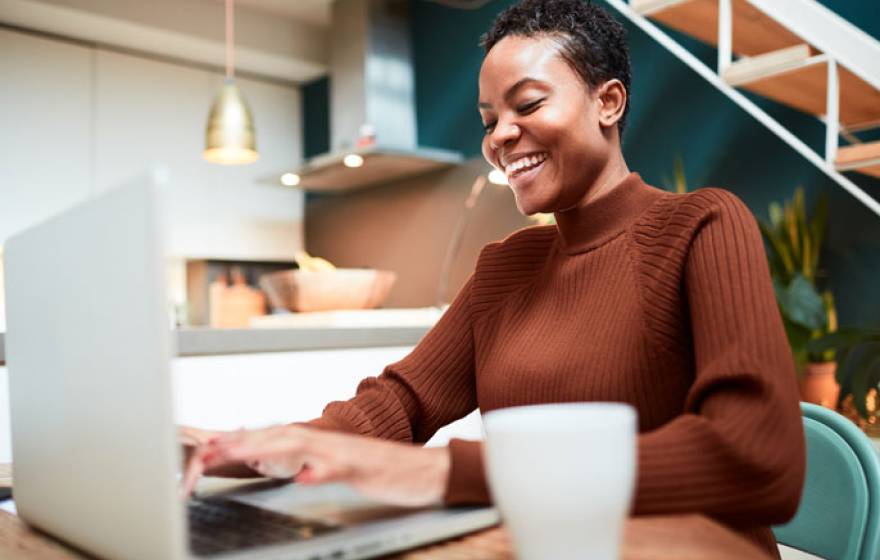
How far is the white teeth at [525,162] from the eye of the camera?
1030 mm

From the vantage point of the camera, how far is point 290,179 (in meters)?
4.20

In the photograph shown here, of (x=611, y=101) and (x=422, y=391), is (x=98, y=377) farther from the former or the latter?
(x=611, y=101)

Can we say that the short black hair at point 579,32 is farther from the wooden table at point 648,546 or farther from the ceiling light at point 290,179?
the ceiling light at point 290,179

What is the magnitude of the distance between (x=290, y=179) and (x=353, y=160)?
2.02 feet

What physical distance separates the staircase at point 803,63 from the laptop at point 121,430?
194 centimetres

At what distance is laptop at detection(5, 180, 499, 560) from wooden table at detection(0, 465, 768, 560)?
1cm

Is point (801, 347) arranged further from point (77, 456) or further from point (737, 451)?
point (77, 456)

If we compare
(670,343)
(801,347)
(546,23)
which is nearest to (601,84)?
(546,23)

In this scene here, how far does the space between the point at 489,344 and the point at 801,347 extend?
141cm

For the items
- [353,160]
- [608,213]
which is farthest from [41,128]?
[608,213]

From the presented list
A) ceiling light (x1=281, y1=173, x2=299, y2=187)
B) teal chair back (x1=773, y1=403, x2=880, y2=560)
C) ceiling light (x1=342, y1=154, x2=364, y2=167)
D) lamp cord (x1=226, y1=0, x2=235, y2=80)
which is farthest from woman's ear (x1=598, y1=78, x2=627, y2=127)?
lamp cord (x1=226, y1=0, x2=235, y2=80)

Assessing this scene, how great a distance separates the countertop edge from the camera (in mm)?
1699

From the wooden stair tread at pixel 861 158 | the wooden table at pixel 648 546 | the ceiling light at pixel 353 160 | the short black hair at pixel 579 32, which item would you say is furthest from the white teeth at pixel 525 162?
the ceiling light at pixel 353 160

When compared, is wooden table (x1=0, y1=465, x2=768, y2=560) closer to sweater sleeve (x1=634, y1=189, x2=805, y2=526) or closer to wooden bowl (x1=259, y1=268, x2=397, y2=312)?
sweater sleeve (x1=634, y1=189, x2=805, y2=526)
